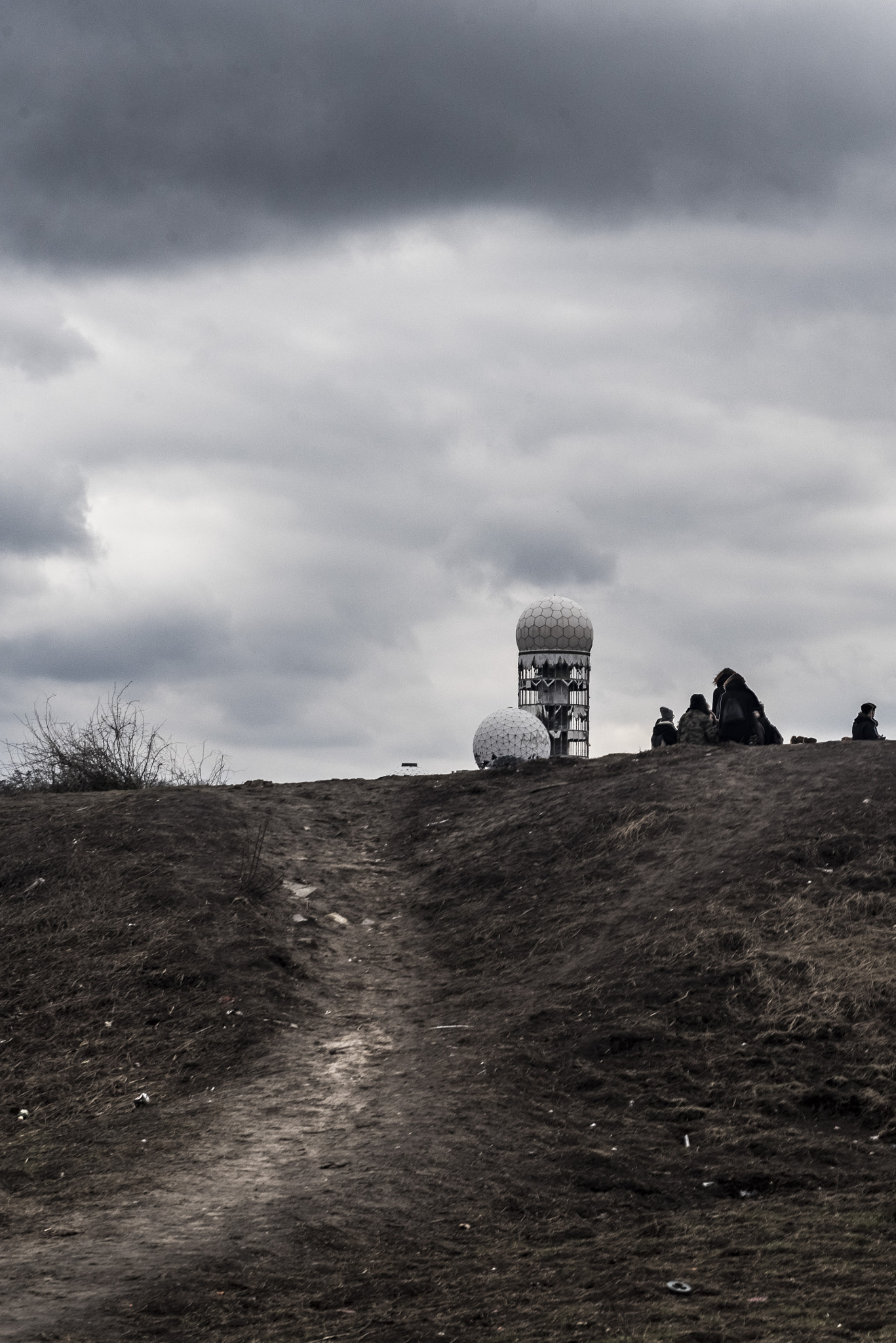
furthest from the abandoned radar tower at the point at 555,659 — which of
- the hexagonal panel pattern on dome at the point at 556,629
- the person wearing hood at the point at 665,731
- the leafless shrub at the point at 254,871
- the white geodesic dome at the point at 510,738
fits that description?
the leafless shrub at the point at 254,871

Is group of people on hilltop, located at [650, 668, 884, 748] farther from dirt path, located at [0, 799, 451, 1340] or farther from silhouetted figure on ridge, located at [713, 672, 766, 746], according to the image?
dirt path, located at [0, 799, 451, 1340]

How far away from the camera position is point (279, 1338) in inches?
306

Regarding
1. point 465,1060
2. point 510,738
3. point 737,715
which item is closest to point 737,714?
point 737,715

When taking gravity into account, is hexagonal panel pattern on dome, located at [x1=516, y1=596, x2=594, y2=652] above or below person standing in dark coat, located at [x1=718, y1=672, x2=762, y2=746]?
above

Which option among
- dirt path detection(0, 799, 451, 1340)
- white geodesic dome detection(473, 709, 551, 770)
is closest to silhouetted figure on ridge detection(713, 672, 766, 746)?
dirt path detection(0, 799, 451, 1340)

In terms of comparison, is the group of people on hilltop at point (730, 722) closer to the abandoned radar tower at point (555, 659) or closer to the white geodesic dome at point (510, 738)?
the white geodesic dome at point (510, 738)

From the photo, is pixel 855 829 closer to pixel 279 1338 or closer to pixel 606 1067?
pixel 606 1067

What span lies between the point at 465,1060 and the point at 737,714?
10696 mm

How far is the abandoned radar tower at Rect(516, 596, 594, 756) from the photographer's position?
149 ft

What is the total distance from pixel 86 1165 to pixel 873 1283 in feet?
21.4

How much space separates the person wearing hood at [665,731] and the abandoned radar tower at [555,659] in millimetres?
21216

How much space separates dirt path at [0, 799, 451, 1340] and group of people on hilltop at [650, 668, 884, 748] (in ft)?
→ 22.6

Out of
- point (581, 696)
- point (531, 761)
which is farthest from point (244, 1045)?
point (581, 696)

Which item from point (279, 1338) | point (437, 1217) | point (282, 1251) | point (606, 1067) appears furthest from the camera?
point (606, 1067)
